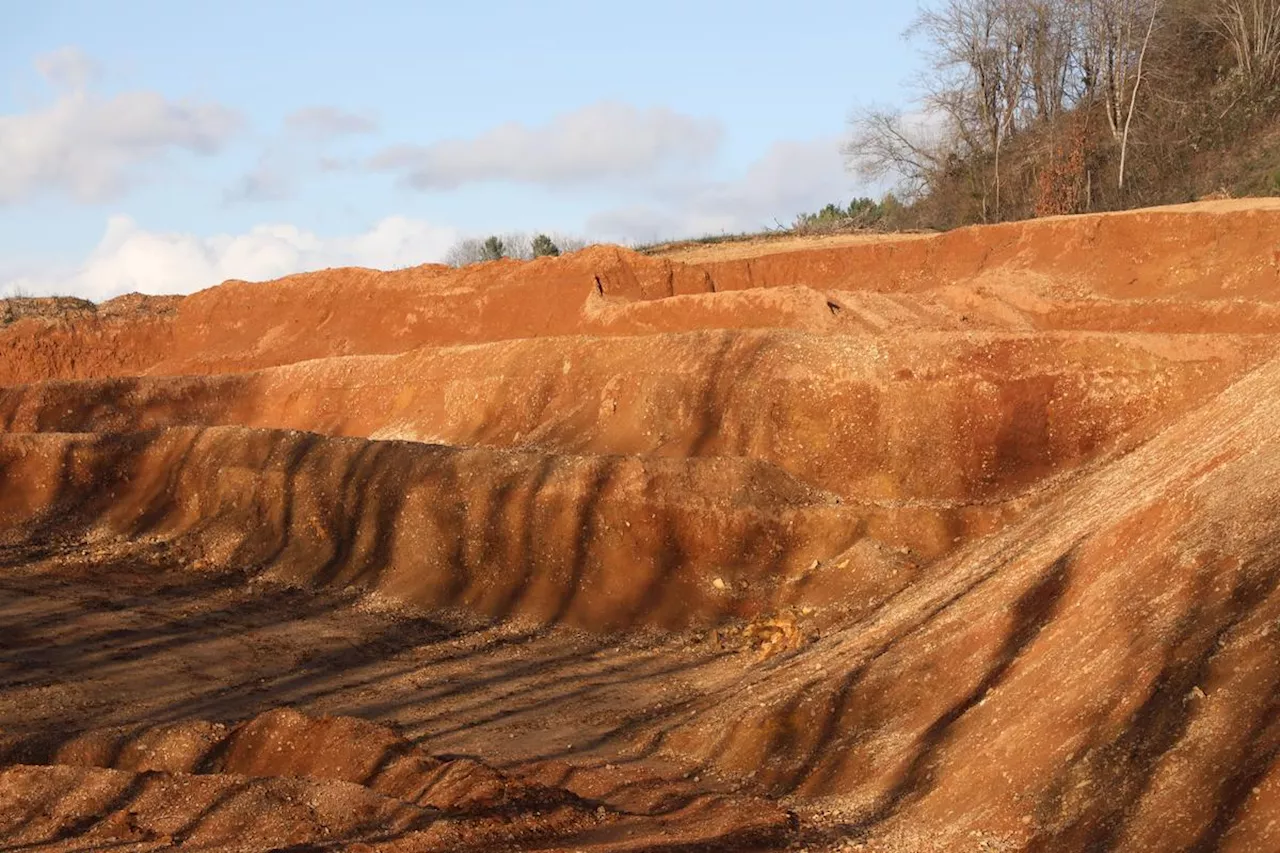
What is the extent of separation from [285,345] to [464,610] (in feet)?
72.3

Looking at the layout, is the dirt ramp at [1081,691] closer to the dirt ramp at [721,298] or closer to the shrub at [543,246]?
the dirt ramp at [721,298]

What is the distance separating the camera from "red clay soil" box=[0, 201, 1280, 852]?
10.1 metres

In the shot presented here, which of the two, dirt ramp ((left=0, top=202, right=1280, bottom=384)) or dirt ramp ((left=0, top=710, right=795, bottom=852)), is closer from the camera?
dirt ramp ((left=0, top=710, right=795, bottom=852))

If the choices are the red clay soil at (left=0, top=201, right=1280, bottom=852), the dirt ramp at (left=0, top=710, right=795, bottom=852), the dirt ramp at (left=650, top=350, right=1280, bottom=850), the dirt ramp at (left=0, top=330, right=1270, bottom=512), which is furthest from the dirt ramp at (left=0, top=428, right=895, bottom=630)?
the dirt ramp at (left=0, top=710, right=795, bottom=852)

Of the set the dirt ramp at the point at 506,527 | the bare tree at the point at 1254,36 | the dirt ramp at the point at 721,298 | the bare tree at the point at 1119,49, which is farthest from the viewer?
the bare tree at the point at 1119,49

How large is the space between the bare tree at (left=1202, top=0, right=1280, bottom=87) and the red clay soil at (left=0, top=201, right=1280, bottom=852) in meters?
13.9

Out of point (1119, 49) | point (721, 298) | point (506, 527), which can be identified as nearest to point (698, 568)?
point (506, 527)

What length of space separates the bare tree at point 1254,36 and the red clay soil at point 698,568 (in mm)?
13919

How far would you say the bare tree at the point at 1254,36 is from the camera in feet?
130

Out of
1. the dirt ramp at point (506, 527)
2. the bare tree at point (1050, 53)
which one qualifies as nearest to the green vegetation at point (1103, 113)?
the bare tree at point (1050, 53)

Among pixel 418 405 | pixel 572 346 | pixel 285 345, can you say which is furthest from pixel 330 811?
pixel 285 345

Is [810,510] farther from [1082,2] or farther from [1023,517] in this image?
[1082,2]

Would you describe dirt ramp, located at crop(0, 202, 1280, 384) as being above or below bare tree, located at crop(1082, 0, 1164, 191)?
below

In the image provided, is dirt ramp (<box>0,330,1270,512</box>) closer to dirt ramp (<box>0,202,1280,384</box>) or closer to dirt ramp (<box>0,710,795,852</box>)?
dirt ramp (<box>0,202,1280,384</box>)
